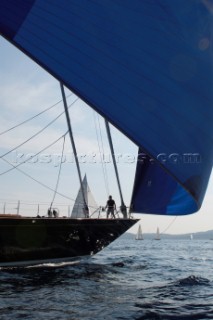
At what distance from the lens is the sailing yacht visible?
21.7ft

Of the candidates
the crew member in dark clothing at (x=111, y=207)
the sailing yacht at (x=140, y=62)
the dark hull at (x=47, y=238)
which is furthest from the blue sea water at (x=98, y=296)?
the crew member in dark clothing at (x=111, y=207)

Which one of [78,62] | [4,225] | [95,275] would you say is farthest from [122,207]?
[78,62]

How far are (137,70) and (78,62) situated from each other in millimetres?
1195

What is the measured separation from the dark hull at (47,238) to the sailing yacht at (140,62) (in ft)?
17.4

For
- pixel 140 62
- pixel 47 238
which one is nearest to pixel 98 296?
pixel 47 238

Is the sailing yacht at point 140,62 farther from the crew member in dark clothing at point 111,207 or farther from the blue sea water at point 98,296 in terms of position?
the crew member in dark clothing at point 111,207

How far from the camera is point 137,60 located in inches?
284

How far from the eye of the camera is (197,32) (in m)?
7.86

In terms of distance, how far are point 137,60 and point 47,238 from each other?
696 centimetres

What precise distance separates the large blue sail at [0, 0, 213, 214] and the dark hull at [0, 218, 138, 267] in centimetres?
548

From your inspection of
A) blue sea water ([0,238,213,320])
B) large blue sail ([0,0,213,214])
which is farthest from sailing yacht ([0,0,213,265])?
blue sea water ([0,238,213,320])

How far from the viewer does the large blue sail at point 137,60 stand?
6617mm

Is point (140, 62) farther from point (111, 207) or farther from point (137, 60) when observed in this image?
point (111, 207)

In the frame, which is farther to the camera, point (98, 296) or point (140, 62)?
point (98, 296)
